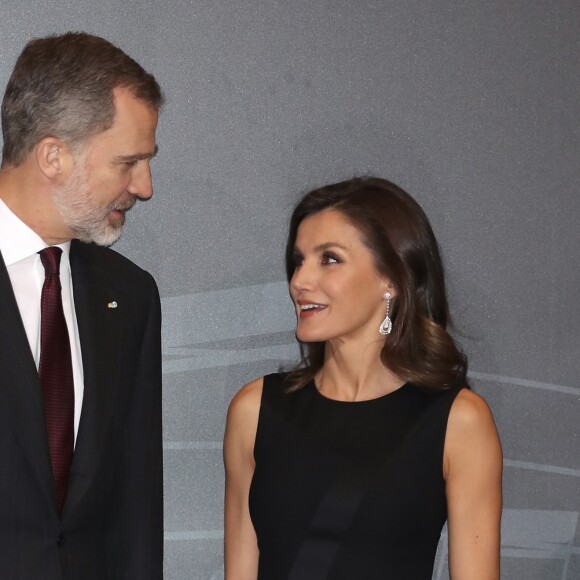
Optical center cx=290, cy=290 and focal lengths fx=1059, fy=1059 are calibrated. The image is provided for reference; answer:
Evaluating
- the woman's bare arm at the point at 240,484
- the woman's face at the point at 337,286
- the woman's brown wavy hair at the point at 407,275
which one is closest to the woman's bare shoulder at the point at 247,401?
the woman's bare arm at the point at 240,484

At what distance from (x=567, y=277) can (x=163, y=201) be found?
4.33ft

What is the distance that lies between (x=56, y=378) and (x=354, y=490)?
0.80 metres

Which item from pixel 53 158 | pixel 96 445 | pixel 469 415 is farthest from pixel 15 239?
pixel 469 415

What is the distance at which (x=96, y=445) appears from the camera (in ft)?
7.55

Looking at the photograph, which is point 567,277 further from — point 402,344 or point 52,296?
point 52,296

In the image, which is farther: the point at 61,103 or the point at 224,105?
the point at 224,105

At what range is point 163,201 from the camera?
2.90 m

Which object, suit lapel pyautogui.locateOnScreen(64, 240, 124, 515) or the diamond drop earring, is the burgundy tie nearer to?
suit lapel pyautogui.locateOnScreen(64, 240, 124, 515)

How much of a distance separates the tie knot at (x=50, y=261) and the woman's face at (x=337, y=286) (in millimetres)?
649

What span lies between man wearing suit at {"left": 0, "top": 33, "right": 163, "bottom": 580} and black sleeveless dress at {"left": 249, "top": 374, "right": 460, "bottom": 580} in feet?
1.08

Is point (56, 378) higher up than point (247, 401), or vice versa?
point (56, 378)

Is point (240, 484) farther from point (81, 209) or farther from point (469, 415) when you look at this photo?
point (81, 209)

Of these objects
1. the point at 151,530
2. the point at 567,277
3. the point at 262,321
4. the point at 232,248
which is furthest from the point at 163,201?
the point at 567,277

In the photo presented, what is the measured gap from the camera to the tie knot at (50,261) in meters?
2.31
